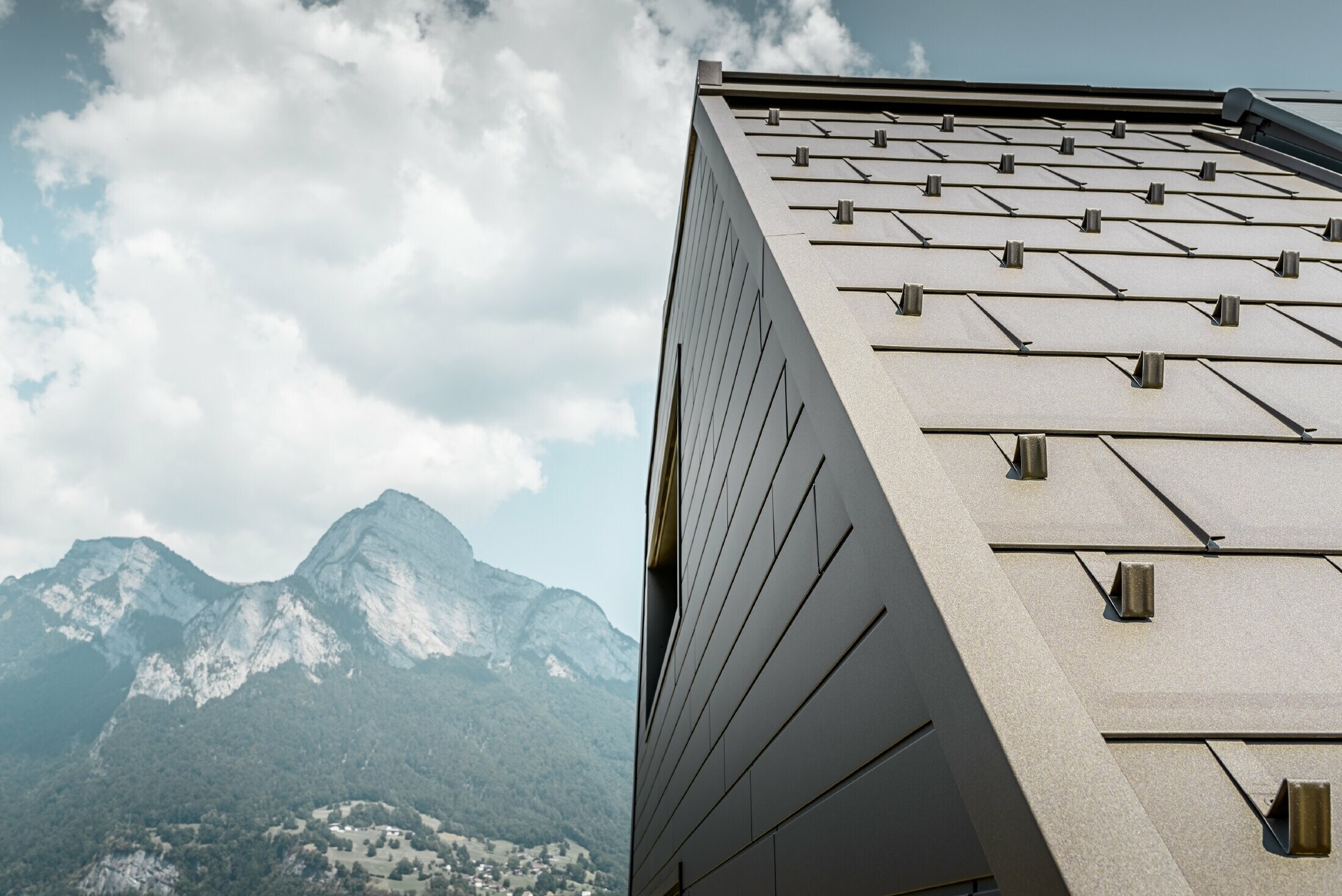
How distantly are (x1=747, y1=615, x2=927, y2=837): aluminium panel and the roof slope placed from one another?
16 centimetres

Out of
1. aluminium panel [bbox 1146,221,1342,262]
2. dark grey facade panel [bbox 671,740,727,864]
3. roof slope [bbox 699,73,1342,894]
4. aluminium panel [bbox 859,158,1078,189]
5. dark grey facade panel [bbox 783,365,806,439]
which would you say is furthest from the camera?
aluminium panel [bbox 859,158,1078,189]

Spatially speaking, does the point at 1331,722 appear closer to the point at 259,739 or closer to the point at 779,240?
the point at 779,240

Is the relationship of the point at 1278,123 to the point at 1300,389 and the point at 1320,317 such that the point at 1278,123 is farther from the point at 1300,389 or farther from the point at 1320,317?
the point at 1300,389

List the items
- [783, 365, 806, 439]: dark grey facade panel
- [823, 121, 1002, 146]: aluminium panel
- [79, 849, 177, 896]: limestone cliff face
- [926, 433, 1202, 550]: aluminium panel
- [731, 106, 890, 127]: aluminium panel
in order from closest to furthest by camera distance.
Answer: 1. [926, 433, 1202, 550]: aluminium panel
2. [783, 365, 806, 439]: dark grey facade panel
3. [823, 121, 1002, 146]: aluminium panel
4. [731, 106, 890, 127]: aluminium panel
5. [79, 849, 177, 896]: limestone cliff face

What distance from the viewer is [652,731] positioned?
7.68 metres

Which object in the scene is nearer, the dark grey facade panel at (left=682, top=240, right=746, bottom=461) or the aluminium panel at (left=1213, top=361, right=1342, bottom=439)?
the aluminium panel at (left=1213, top=361, right=1342, bottom=439)

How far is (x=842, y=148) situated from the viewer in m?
4.65

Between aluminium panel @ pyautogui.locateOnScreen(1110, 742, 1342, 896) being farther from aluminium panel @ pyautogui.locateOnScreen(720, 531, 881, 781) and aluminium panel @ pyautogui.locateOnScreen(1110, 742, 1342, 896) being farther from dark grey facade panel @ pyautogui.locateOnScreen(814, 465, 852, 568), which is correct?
dark grey facade panel @ pyautogui.locateOnScreen(814, 465, 852, 568)

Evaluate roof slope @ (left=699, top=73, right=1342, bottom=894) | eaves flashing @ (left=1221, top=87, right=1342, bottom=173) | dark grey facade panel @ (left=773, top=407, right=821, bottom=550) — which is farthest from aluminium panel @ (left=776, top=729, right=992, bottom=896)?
eaves flashing @ (left=1221, top=87, right=1342, bottom=173)

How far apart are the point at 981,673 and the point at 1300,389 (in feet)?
5.57

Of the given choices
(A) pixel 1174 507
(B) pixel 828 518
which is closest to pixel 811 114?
(B) pixel 828 518

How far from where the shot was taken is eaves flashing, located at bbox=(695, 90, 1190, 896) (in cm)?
94

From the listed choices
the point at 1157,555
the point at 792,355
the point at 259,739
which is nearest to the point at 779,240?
the point at 792,355

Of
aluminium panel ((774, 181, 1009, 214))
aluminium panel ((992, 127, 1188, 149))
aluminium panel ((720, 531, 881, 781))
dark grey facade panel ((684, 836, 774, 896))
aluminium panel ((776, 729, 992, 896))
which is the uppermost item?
aluminium panel ((992, 127, 1188, 149))
